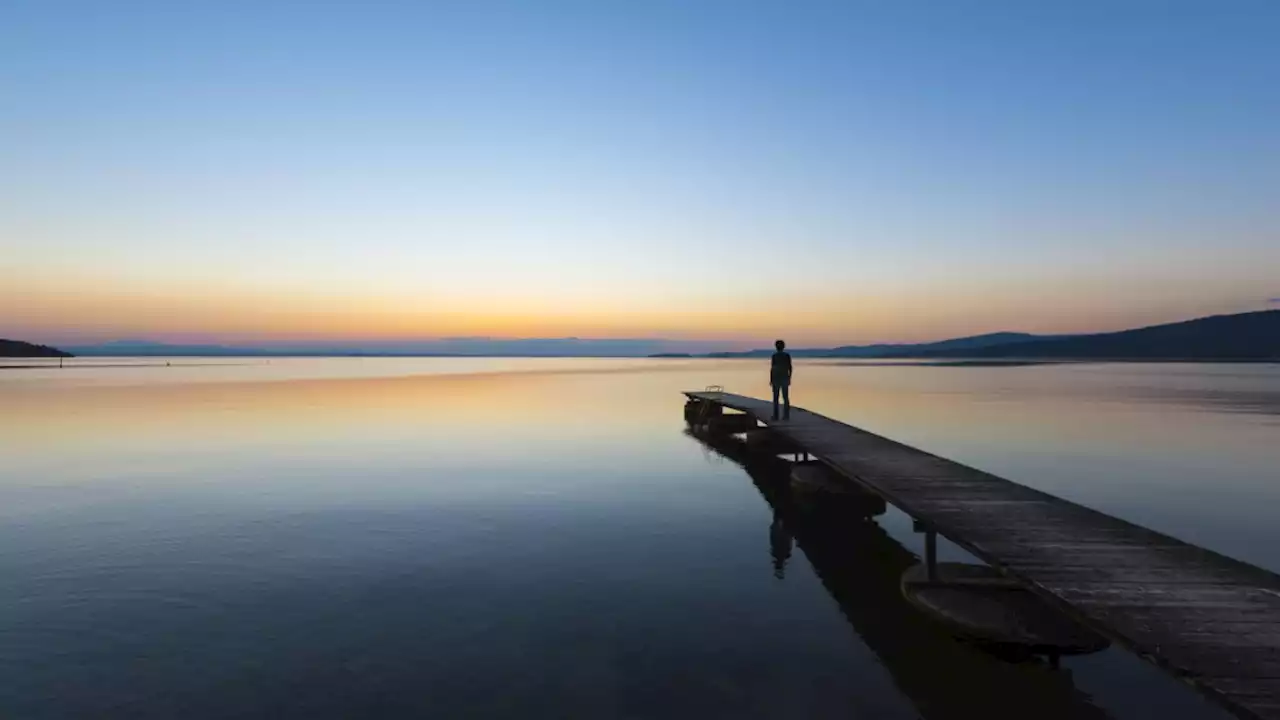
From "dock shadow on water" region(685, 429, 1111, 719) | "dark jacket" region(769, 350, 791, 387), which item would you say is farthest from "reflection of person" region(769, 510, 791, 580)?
"dark jacket" region(769, 350, 791, 387)

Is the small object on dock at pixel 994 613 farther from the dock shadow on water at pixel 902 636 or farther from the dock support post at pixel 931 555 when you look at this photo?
the dock shadow on water at pixel 902 636

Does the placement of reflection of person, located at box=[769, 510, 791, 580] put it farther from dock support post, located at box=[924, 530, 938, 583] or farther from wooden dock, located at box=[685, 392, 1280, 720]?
dock support post, located at box=[924, 530, 938, 583]

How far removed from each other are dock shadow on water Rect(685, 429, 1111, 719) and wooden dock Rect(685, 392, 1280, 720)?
1.40m

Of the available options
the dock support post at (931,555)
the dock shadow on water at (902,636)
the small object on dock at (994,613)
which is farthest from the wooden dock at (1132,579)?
the dock shadow on water at (902,636)

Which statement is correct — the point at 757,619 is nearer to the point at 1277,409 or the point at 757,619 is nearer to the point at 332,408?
the point at 332,408

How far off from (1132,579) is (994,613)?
210cm

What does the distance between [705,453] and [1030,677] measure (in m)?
21.2

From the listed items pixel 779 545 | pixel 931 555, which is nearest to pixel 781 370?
pixel 779 545

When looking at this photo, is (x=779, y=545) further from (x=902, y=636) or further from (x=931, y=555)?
(x=902, y=636)

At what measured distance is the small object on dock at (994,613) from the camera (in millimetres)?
9109

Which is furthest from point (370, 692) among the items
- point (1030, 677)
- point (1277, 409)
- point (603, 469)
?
point (1277, 409)

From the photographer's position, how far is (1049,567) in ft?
28.4

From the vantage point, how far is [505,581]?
1245 centimetres

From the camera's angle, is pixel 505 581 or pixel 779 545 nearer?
pixel 505 581
